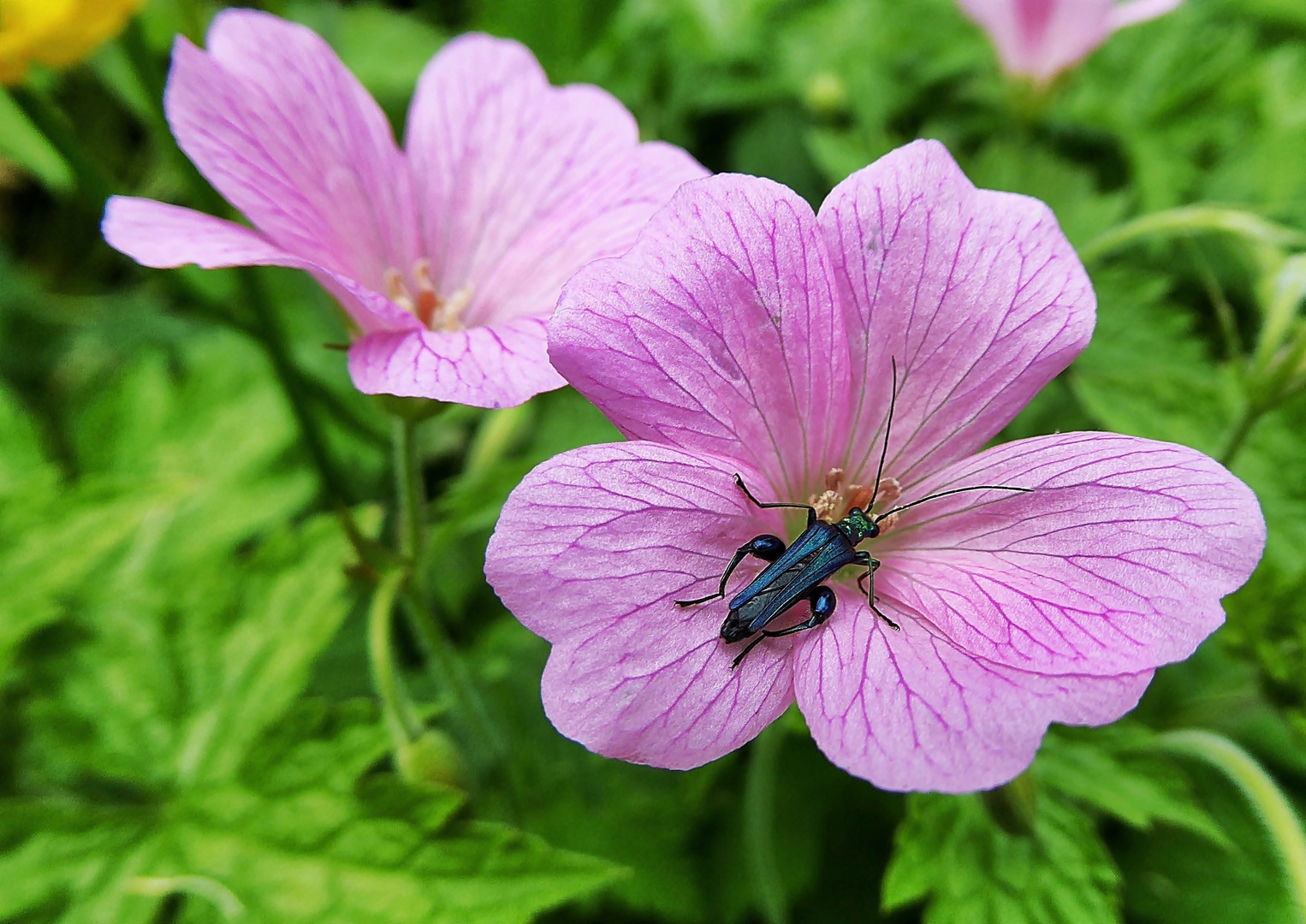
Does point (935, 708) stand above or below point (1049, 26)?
below

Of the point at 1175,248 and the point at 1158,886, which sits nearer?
the point at 1158,886

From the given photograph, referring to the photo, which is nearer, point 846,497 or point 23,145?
point 846,497

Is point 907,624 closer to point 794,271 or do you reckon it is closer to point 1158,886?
point 794,271

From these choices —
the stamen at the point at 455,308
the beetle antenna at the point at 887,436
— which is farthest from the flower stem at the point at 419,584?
the beetle antenna at the point at 887,436

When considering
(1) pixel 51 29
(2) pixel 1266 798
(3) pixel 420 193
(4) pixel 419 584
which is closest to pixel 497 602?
(4) pixel 419 584

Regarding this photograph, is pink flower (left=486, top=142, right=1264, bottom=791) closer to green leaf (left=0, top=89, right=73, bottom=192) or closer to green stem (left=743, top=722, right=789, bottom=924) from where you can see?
green stem (left=743, top=722, right=789, bottom=924)

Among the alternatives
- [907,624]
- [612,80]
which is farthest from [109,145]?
[907,624]

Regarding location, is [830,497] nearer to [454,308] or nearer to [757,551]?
[757,551]
